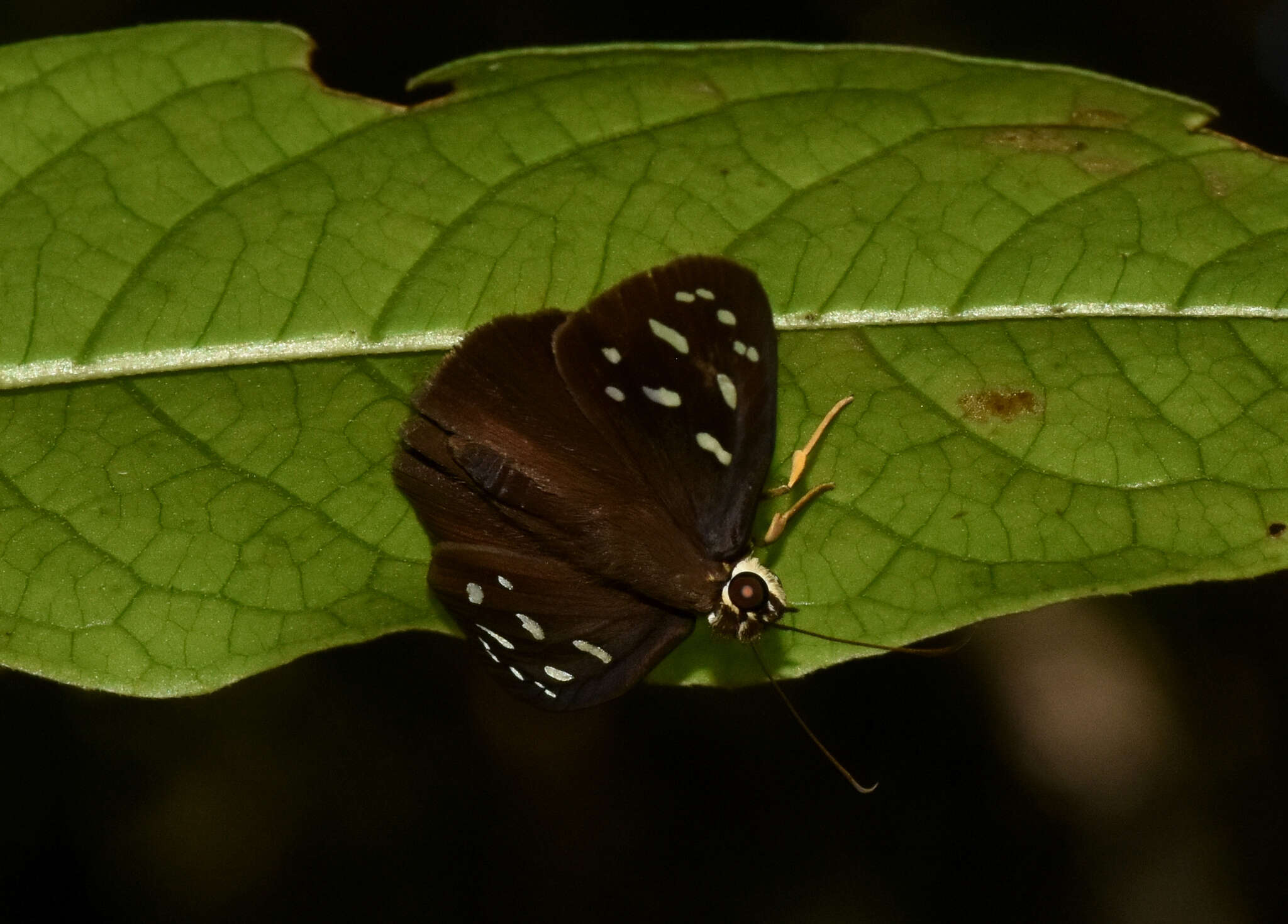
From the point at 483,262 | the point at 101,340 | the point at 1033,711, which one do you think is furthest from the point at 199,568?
the point at 1033,711

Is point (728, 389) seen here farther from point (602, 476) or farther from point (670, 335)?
point (602, 476)

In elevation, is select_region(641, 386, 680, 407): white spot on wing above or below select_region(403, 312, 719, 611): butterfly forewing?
above

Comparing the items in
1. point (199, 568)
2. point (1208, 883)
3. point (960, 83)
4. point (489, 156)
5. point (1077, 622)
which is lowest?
point (1208, 883)

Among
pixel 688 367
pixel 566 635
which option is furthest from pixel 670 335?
pixel 566 635

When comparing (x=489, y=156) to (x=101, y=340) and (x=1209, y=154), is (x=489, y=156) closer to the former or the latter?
(x=101, y=340)

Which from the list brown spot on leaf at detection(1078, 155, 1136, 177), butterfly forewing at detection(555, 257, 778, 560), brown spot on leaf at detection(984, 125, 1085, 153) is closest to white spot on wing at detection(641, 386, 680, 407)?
butterfly forewing at detection(555, 257, 778, 560)

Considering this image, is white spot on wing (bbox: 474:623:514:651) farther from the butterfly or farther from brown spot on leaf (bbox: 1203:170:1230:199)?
brown spot on leaf (bbox: 1203:170:1230:199)
